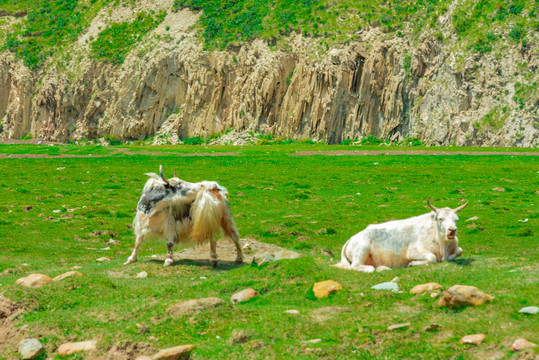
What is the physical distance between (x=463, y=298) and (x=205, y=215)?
25.9ft

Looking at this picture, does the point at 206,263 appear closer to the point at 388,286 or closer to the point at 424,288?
the point at 388,286

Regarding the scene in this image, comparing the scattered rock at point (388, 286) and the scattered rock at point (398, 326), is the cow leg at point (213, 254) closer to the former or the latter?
the scattered rock at point (388, 286)

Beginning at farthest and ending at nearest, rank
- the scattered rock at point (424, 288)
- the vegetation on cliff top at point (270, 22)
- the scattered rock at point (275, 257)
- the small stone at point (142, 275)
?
the vegetation on cliff top at point (270, 22), the scattered rock at point (275, 257), the small stone at point (142, 275), the scattered rock at point (424, 288)

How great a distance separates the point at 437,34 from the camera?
77.2 m

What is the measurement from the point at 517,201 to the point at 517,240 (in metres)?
10.1

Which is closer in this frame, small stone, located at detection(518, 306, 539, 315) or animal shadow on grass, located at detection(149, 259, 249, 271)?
small stone, located at detection(518, 306, 539, 315)

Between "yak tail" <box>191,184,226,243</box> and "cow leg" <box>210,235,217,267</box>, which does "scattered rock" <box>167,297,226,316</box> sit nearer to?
"cow leg" <box>210,235,217,267</box>

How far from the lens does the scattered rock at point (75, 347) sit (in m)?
9.59

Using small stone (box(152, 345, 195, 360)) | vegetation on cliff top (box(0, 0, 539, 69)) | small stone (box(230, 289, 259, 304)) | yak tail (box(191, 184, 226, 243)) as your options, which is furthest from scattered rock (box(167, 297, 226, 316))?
vegetation on cliff top (box(0, 0, 539, 69))

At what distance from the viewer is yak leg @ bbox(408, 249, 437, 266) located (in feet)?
45.7

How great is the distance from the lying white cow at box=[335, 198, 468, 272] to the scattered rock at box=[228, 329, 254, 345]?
17.7ft

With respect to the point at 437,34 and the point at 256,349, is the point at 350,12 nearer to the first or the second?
the point at 437,34

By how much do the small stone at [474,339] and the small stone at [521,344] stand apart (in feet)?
1.54

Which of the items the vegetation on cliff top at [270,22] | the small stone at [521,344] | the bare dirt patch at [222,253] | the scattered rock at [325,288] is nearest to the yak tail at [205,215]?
the bare dirt patch at [222,253]
